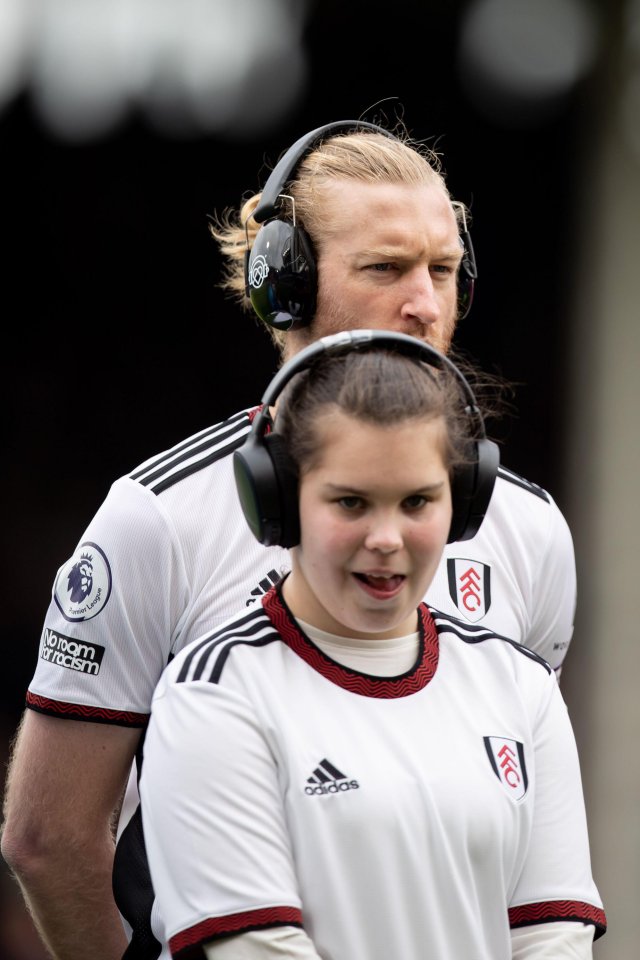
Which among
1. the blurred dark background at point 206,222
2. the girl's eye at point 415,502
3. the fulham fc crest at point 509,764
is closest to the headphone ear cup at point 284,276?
the girl's eye at point 415,502

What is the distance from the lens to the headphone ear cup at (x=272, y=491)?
1.64m

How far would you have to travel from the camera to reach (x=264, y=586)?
2006mm

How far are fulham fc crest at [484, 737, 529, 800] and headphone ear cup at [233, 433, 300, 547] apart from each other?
0.33 meters

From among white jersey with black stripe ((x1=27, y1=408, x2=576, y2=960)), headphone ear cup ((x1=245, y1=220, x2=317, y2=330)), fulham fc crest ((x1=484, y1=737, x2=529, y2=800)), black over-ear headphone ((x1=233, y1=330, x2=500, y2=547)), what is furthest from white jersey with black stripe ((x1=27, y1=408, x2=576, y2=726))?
fulham fc crest ((x1=484, y1=737, x2=529, y2=800))

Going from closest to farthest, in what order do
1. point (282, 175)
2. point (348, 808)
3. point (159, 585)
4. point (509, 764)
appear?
Result: point (348, 808) → point (509, 764) → point (159, 585) → point (282, 175)

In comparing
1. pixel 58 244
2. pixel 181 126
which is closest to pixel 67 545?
pixel 58 244

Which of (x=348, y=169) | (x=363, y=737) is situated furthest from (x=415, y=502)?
(x=348, y=169)

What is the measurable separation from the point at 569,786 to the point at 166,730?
0.49m

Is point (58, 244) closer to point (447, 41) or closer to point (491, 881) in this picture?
point (447, 41)

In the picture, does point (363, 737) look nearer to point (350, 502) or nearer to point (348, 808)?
point (348, 808)

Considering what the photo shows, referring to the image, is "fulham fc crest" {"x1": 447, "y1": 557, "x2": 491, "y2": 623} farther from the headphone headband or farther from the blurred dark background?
the blurred dark background

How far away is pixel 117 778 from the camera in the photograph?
206 cm

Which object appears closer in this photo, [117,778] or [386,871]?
[386,871]

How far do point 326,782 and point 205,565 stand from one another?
56 centimetres
